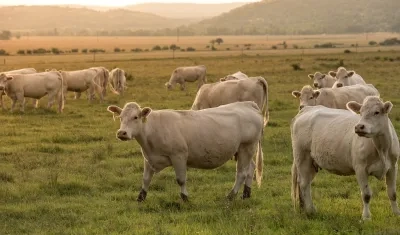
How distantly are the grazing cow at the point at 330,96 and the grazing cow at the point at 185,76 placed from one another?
55.5ft

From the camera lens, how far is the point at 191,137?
34.2 ft

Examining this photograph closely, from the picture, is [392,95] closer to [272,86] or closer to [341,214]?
[272,86]

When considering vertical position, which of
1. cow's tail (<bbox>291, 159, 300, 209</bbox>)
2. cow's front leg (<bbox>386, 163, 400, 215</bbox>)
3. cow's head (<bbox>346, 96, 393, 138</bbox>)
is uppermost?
cow's head (<bbox>346, 96, 393, 138</bbox>)

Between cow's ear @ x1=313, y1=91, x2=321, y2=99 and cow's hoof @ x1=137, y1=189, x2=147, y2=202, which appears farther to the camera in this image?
cow's ear @ x1=313, y1=91, x2=321, y2=99

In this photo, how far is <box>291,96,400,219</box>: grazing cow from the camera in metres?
8.30

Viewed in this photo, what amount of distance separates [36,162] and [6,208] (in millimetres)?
3743

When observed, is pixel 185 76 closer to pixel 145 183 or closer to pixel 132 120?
pixel 145 183

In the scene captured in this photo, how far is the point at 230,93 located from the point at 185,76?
17169mm

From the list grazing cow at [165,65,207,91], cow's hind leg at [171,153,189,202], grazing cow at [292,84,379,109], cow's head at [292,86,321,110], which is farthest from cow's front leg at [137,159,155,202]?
grazing cow at [165,65,207,91]

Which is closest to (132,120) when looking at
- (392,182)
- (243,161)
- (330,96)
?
(243,161)

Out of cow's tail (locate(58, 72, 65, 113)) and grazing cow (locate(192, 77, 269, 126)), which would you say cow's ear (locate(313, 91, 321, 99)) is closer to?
grazing cow (locate(192, 77, 269, 126))

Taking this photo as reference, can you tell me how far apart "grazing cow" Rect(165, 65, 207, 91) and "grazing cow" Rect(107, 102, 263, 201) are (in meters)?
22.0

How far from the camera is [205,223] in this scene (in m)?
8.69

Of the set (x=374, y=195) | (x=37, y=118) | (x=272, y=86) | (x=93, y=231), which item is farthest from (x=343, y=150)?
(x=272, y=86)
